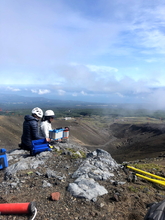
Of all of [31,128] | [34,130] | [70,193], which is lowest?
[70,193]

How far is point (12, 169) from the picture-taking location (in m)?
7.37

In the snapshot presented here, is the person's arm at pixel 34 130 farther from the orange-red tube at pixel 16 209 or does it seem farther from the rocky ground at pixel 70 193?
the orange-red tube at pixel 16 209

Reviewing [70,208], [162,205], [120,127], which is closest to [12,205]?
[70,208]

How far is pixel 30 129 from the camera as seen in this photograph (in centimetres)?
874

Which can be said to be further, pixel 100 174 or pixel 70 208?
pixel 100 174

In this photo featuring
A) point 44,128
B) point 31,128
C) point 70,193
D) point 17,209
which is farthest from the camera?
point 44,128

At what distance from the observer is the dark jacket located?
8633 mm

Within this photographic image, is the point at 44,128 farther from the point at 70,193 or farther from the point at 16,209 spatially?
the point at 16,209

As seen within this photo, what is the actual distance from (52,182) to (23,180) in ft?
3.61

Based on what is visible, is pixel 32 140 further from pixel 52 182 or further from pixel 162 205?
pixel 162 205

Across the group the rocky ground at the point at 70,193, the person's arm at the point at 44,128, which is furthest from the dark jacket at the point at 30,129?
the rocky ground at the point at 70,193

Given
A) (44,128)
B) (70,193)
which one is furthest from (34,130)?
(70,193)

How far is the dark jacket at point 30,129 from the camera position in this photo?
8.63 metres

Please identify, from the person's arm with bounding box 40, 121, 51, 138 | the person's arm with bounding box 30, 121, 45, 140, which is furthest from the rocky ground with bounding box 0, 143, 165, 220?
the person's arm with bounding box 40, 121, 51, 138
